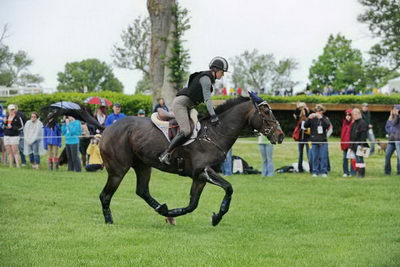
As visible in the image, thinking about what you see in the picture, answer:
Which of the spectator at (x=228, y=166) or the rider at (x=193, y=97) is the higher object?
the rider at (x=193, y=97)

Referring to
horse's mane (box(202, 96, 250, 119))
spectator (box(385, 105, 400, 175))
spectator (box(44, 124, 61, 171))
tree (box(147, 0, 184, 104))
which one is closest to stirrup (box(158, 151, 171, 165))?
horse's mane (box(202, 96, 250, 119))

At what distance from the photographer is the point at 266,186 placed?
1681 centimetres

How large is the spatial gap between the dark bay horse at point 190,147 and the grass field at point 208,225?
0.69 meters

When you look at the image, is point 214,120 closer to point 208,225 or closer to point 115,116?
point 208,225

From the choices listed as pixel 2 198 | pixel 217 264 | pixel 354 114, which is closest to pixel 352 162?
pixel 354 114

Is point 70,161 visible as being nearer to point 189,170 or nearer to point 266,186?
point 266,186

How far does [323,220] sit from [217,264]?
454cm

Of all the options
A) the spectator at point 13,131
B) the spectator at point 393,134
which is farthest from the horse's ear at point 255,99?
the spectator at point 13,131

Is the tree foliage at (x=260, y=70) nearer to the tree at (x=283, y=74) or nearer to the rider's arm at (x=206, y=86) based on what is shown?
the tree at (x=283, y=74)

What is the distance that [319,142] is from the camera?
19125 mm

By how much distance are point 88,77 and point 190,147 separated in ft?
311

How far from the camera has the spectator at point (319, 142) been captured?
19.2 meters

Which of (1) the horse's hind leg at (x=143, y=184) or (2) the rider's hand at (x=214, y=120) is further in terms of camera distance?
(1) the horse's hind leg at (x=143, y=184)

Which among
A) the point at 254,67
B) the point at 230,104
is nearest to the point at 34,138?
the point at 230,104
